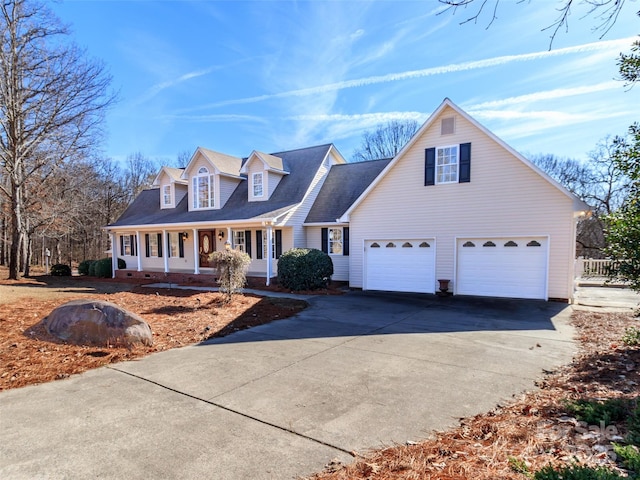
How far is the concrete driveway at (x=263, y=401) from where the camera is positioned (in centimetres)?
294

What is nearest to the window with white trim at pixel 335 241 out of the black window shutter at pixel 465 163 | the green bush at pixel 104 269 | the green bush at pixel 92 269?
the black window shutter at pixel 465 163

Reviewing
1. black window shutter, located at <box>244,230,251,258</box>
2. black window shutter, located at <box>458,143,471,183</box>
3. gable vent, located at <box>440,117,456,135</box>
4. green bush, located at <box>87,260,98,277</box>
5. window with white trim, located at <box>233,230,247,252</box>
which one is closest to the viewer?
black window shutter, located at <box>458,143,471,183</box>

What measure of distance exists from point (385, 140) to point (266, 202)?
22619 millimetres

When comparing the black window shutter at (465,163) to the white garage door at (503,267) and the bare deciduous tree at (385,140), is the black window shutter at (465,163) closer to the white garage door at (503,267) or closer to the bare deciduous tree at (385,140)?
the white garage door at (503,267)

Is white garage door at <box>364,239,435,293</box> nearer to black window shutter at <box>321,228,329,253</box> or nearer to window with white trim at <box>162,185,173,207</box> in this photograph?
black window shutter at <box>321,228,329,253</box>

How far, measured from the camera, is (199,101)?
70.3ft

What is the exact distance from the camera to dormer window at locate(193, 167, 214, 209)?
19.2m

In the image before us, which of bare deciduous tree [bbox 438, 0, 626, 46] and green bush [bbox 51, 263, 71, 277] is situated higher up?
bare deciduous tree [bbox 438, 0, 626, 46]

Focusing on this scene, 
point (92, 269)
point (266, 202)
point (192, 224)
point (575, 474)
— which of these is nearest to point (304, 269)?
point (266, 202)

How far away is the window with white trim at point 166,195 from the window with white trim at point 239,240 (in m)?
6.28

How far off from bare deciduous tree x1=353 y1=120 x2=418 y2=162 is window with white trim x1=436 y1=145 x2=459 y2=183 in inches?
889

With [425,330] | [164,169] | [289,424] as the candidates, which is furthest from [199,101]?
[289,424]

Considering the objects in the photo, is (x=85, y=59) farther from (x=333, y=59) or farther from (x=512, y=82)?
(x=512, y=82)

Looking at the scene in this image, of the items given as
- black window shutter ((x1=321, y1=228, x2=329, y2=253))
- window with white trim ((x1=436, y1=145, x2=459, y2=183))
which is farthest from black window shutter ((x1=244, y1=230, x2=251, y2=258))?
window with white trim ((x1=436, y1=145, x2=459, y2=183))
